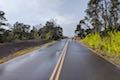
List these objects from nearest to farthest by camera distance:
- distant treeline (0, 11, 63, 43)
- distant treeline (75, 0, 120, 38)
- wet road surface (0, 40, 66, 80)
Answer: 1. wet road surface (0, 40, 66, 80)
2. distant treeline (75, 0, 120, 38)
3. distant treeline (0, 11, 63, 43)

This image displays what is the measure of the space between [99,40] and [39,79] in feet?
94.8

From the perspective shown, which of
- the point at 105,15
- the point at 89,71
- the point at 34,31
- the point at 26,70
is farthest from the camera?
the point at 34,31

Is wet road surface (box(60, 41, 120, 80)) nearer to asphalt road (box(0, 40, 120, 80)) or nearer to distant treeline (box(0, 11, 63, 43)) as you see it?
asphalt road (box(0, 40, 120, 80))

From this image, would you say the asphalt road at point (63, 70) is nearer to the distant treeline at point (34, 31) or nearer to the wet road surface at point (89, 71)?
the wet road surface at point (89, 71)

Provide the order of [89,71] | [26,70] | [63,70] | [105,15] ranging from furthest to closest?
1. [105,15]
2. [63,70]
3. [26,70]
4. [89,71]

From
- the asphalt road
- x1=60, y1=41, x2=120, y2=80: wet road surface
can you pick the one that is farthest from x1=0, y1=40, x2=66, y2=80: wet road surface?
x1=60, y1=41, x2=120, y2=80: wet road surface

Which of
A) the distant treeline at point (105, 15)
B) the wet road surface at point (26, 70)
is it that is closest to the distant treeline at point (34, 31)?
the distant treeline at point (105, 15)

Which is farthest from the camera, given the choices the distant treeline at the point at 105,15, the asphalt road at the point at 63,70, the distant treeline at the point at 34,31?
the distant treeline at the point at 34,31

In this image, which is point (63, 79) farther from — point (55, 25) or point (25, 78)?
point (55, 25)

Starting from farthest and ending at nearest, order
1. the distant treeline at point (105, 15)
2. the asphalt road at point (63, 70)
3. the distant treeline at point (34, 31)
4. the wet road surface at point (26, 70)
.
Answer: the distant treeline at point (34, 31) < the distant treeline at point (105, 15) < the asphalt road at point (63, 70) < the wet road surface at point (26, 70)

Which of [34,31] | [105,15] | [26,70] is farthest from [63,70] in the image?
[34,31]

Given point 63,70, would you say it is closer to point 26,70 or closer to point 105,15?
point 26,70

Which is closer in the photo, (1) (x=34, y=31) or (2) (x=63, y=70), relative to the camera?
(2) (x=63, y=70)

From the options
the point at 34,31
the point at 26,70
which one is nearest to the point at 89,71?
the point at 26,70
